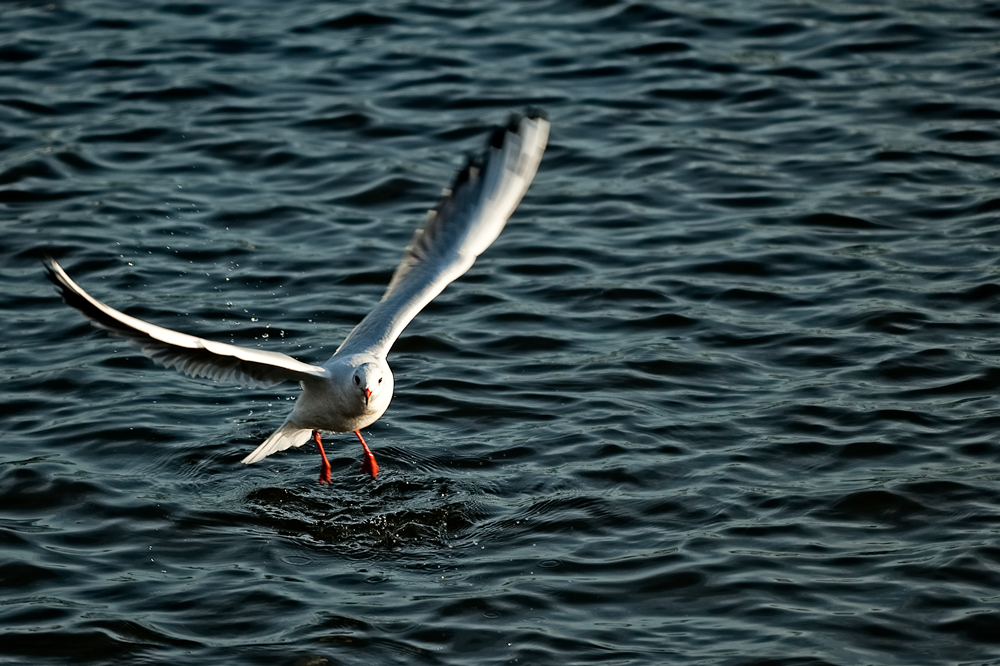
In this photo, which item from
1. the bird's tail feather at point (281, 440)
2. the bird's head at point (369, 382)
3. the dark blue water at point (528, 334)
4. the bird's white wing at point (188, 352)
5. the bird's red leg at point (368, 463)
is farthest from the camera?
the bird's red leg at point (368, 463)

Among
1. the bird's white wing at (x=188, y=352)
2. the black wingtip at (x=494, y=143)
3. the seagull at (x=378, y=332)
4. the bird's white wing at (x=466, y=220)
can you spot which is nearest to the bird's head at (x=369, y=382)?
the seagull at (x=378, y=332)

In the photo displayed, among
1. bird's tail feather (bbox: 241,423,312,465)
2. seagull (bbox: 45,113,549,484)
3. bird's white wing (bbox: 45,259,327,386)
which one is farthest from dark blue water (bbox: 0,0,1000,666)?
bird's white wing (bbox: 45,259,327,386)

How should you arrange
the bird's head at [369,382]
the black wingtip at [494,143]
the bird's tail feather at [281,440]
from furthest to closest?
1. the black wingtip at [494,143]
2. the bird's tail feather at [281,440]
3. the bird's head at [369,382]

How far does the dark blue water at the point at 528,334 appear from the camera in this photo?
6.50 meters

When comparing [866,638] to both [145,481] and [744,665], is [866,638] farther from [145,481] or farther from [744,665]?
[145,481]

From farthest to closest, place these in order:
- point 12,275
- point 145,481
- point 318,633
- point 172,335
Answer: point 12,275, point 145,481, point 318,633, point 172,335

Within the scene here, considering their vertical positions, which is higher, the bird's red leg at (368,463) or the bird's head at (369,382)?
the bird's head at (369,382)

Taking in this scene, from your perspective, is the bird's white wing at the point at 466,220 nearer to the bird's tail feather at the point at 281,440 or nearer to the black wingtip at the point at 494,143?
the black wingtip at the point at 494,143

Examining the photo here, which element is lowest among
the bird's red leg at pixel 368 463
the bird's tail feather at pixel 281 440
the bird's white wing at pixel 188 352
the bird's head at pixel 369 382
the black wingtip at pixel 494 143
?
the bird's red leg at pixel 368 463

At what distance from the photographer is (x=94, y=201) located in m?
11.4

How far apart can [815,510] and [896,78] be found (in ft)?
23.2

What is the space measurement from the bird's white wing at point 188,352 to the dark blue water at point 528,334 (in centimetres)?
90

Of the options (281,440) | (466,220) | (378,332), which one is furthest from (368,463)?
(466,220)

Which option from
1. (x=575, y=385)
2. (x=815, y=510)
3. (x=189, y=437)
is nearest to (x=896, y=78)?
(x=575, y=385)
